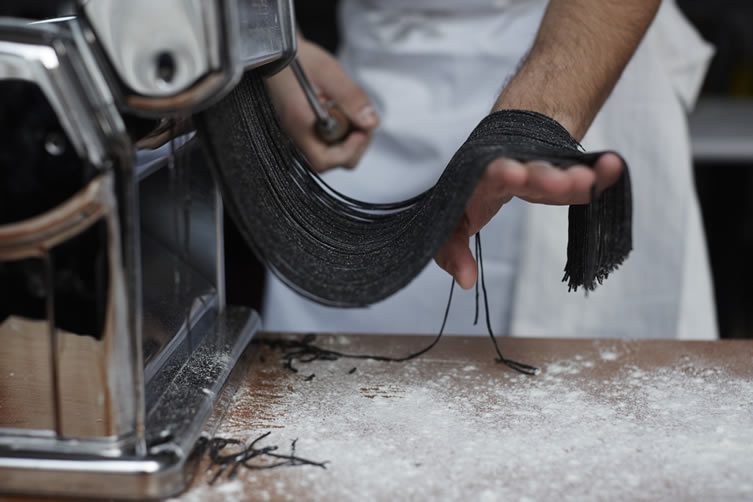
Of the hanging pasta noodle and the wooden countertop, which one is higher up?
the hanging pasta noodle

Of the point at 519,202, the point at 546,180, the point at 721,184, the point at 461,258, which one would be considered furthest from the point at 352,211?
the point at 721,184

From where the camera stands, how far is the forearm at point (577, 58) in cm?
76

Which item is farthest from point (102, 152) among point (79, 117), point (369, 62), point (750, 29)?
point (750, 29)

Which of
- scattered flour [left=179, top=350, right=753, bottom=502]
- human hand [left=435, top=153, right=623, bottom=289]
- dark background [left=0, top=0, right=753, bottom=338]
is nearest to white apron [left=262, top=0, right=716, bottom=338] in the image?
scattered flour [left=179, top=350, right=753, bottom=502]

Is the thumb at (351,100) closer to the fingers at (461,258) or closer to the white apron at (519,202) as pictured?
the white apron at (519,202)

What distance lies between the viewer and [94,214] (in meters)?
0.51

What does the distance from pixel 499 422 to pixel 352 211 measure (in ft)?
0.72

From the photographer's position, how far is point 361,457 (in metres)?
0.58

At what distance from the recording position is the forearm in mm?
761

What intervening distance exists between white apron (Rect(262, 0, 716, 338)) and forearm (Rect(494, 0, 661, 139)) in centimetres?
25

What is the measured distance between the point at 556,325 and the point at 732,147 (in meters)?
0.94

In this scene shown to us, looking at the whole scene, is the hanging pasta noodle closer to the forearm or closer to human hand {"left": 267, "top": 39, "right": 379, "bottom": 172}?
the forearm

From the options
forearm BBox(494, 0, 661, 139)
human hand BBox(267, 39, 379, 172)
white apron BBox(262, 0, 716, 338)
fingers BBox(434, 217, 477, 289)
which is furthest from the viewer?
white apron BBox(262, 0, 716, 338)

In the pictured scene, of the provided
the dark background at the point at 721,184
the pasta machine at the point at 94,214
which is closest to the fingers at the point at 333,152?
the pasta machine at the point at 94,214
